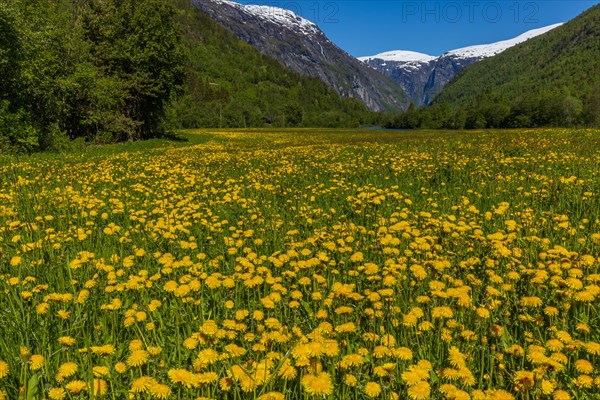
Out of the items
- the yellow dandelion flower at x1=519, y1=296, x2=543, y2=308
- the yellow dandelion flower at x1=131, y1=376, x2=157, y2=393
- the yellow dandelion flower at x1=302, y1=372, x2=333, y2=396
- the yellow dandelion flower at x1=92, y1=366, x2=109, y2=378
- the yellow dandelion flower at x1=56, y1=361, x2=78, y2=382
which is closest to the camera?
the yellow dandelion flower at x1=302, y1=372, x2=333, y2=396

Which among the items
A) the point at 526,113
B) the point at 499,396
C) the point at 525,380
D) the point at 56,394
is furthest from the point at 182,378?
the point at 526,113

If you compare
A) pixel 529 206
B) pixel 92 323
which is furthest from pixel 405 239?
pixel 92 323

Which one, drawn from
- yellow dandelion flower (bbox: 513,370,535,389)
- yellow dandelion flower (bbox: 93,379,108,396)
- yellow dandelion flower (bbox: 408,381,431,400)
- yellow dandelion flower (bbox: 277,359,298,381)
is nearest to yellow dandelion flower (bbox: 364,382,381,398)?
yellow dandelion flower (bbox: 408,381,431,400)

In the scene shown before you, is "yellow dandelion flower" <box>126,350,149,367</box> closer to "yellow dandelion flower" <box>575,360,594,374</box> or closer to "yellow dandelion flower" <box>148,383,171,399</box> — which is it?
"yellow dandelion flower" <box>148,383,171,399</box>

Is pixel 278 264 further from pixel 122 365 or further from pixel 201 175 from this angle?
pixel 201 175

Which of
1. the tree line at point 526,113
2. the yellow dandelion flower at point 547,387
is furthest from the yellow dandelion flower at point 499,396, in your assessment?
the tree line at point 526,113

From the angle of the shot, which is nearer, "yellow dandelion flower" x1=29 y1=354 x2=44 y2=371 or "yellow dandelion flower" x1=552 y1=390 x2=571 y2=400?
"yellow dandelion flower" x1=552 y1=390 x2=571 y2=400

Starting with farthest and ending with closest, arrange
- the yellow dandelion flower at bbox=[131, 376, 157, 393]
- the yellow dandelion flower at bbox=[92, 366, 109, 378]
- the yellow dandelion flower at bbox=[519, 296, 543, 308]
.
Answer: the yellow dandelion flower at bbox=[519, 296, 543, 308], the yellow dandelion flower at bbox=[92, 366, 109, 378], the yellow dandelion flower at bbox=[131, 376, 157, 393]

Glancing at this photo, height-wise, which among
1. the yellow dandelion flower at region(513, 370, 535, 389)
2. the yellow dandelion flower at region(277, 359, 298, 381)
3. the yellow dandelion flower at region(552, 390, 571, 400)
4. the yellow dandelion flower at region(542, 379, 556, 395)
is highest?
the yellow dandelion flower at region(277, 359, 298, 381)

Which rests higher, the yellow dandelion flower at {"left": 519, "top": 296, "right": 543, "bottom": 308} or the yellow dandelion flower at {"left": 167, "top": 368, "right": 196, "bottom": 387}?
the yellow dandelion flower at {"left": 167, "top": 368, "right": 196, "bottom": 387}

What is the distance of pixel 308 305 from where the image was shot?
3.54m

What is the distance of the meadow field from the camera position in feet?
7.13

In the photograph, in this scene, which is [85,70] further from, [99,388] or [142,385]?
[142,385]

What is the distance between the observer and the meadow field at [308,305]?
2.17 metres
